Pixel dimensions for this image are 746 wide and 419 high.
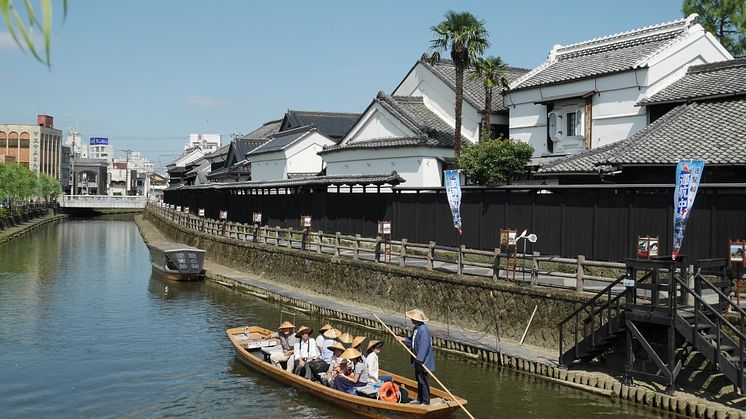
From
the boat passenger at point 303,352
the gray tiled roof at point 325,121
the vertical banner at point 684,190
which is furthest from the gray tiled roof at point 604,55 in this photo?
the gray tiled roof at point 325,121

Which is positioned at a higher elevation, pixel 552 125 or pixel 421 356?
pixel 552 125

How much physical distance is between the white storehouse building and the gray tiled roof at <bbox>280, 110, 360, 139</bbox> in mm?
24378

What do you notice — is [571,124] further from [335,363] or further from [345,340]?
[335,363]

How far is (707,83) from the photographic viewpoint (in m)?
27.4

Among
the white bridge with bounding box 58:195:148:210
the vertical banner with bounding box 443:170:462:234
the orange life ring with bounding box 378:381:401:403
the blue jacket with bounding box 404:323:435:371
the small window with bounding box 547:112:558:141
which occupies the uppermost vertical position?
the small window with bounding box 547:112:558:141

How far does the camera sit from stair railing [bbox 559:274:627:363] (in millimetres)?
15758

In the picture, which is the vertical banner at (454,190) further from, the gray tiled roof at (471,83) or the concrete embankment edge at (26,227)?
the concrete embankment edge at (26,227)

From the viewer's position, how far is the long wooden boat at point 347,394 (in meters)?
14.0

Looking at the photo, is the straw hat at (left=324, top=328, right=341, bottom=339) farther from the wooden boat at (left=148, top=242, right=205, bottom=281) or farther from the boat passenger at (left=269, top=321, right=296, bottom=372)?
the wooden boat at (left=148, top=242, right=205, bottom=281)

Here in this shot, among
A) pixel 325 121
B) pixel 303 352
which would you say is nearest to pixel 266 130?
pixel 325 121

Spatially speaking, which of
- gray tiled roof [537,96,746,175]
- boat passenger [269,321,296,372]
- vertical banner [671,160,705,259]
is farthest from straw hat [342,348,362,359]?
gray tiled roof [537,96,746,175]

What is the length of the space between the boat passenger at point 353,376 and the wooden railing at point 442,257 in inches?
235

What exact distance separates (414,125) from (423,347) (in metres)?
23.6

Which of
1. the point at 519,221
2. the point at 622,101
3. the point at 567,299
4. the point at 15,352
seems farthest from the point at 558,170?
the point at 15,352
